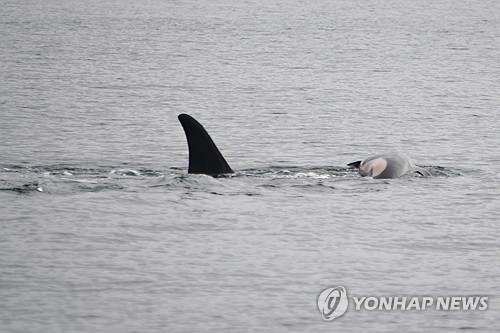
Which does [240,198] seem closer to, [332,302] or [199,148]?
[199,148]

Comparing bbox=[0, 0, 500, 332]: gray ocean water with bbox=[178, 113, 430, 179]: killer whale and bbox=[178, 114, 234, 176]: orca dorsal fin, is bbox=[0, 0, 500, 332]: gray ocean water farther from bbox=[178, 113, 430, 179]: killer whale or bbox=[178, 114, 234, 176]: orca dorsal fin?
bbox=[178, 114, 234, 176]: orca dorsal fin

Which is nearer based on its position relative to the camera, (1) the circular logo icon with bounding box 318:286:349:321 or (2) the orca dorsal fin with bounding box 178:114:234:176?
(1) the circular logo icon with bounding box 318:286:349:321

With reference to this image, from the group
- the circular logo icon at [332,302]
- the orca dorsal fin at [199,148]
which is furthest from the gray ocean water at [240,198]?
the orca dorsal fin at [199,148]

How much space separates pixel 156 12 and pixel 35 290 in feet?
219

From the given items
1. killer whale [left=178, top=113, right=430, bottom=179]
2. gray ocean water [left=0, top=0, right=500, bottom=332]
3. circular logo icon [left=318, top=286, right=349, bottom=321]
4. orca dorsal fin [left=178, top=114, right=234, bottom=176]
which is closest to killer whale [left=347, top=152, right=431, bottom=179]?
killer whale [left=178, top=113, right=430, bottom=179]

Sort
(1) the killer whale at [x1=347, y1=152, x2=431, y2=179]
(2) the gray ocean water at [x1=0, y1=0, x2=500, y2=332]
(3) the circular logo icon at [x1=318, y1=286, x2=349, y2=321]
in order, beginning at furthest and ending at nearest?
(1) the killer whale at [x1=347, y1=152, x2=431, y2=179] → (2) the gray ocean water at [x1=0, y1=0, x2=500, y2=332] → (3) the circular logo icon at [x1=318, y1=286, x2=349, y2=321]

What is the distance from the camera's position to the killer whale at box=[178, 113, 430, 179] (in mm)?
17578

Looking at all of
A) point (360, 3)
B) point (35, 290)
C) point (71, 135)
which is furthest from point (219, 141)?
point (360, 3)

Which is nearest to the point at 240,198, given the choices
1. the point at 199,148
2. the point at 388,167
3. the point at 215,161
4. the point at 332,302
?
the point at 215,161

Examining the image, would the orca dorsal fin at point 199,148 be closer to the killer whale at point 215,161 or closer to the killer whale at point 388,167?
the killer whale at point 215,161

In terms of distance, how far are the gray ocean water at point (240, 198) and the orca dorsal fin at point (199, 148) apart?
30 centimetres

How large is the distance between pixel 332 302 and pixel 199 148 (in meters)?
5.66

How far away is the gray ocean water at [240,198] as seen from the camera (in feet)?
40.5

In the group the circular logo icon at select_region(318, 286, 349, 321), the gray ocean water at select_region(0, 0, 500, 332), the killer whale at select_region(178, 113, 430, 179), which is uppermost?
the killer whale at select_region(178, 113, 430, 179)
